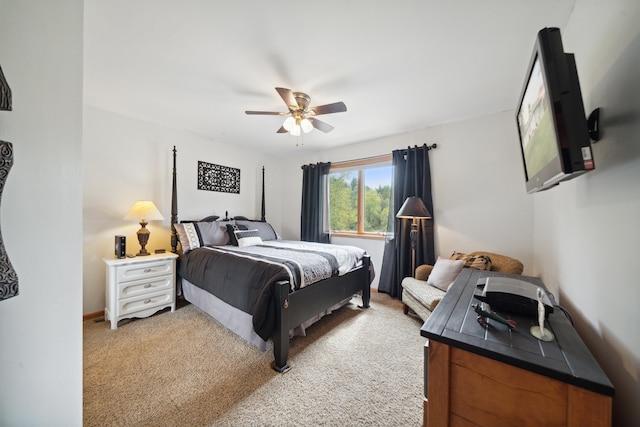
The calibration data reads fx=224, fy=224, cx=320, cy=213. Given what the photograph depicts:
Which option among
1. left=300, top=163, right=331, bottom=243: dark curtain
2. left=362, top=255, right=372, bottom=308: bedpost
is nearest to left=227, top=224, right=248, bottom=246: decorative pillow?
left=300, top=163, right=331, bottom=243: dark curtain

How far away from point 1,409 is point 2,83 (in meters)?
1.02

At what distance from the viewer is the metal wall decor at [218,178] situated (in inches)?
141

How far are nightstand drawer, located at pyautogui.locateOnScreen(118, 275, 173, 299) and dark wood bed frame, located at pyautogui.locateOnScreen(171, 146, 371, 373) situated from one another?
1.50 ft

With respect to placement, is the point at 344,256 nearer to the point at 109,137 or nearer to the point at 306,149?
the point at 306,149

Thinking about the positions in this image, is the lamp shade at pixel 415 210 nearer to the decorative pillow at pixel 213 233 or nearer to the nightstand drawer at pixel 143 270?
the decorative pillow at pixel 213 233

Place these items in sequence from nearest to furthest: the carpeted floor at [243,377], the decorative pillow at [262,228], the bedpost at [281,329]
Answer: the carpeted floor at [243,377] < the bedpost at [281,329] < the decorative pillow at [262,228]

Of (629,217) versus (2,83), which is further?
(629,217)

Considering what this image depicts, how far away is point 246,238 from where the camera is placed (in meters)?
3.25

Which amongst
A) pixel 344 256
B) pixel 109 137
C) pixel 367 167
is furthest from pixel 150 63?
pixel 367 167

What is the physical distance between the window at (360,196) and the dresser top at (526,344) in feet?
8.61

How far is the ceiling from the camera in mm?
1369

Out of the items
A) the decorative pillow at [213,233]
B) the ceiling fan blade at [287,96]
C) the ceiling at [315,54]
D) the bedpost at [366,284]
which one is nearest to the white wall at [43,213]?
the ceiling at [315,54]

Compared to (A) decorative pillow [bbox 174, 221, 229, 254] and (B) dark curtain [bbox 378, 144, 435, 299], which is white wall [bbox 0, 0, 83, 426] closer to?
(A) decorative pillow [bbox 174, 221, 229, 254]

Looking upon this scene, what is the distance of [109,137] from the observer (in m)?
2.74
